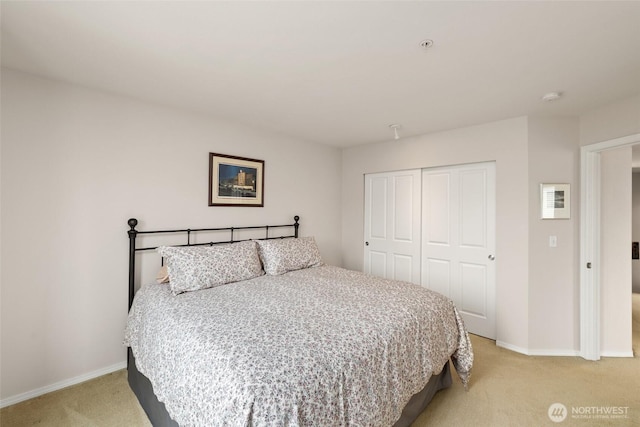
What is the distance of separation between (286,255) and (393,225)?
1711mm

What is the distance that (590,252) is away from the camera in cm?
264

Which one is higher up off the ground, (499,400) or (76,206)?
(76,206)

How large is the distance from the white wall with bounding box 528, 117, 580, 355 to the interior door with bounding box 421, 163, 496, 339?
0.37 metres

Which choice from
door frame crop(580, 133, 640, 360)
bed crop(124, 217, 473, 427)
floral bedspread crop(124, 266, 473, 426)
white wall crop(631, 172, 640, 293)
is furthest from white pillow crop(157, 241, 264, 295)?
white wall crop(631, 172, 640, 293)

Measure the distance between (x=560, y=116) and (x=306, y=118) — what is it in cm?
251

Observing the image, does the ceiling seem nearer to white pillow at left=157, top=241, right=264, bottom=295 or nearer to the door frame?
the door frame

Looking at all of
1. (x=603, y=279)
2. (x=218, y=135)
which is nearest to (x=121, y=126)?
(x=218, y=135)

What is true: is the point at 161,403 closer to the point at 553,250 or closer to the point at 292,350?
the point at 292,350

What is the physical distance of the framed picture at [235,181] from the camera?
2935 mm

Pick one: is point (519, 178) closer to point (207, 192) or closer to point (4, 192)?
point (207, 192)

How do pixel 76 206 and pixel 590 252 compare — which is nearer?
pixel 76 206

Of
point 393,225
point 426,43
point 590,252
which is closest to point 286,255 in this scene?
point 393,225

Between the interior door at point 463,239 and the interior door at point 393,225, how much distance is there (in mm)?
123

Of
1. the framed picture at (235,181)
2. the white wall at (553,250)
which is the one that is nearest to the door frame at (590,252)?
the white wall at (553,250)
